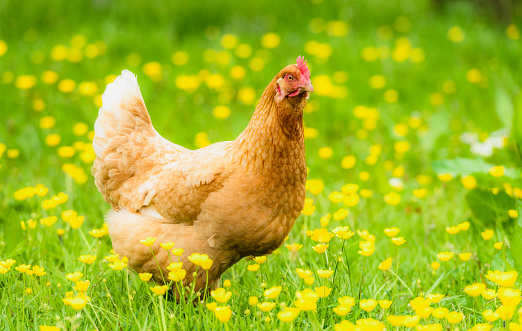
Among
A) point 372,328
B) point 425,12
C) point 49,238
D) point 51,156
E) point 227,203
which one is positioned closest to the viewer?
point 372,328

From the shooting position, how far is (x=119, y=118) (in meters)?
3.30

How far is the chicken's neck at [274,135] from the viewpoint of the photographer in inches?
105

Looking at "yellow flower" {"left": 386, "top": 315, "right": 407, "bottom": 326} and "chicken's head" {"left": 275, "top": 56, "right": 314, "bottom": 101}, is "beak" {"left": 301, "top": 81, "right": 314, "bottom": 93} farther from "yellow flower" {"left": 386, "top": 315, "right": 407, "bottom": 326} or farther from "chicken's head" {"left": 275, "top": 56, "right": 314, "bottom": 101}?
"yellow flower" {"left": 386, "top": 315, "right": 407, "bottom": 326}

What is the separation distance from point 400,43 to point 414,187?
3214mm

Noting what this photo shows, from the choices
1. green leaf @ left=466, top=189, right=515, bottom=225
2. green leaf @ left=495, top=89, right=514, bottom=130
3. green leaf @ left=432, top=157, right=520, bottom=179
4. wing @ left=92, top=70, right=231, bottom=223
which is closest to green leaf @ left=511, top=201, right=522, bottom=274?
green leaf @ left=466, top=189, right=515, bottom=225

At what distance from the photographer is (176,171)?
9.59 ft

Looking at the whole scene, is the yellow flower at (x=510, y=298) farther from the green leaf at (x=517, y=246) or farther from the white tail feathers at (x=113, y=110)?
the white tail feathers at (x=113, y=110)

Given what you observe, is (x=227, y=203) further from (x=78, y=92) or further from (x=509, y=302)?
(x=78, y=92)

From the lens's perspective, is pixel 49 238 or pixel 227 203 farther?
pixel 49 238

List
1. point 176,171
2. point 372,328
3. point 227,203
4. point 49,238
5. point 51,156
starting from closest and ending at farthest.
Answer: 1. point 372,328
2. point 227,203
3. point 176,171
4. point 49,238
5. point 51,156

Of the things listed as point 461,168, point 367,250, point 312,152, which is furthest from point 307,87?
point 312,152

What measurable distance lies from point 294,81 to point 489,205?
5.85 ft

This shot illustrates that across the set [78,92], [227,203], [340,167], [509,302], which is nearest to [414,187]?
[340,167]

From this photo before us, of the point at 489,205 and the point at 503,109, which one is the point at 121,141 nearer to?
the point at 489,205
